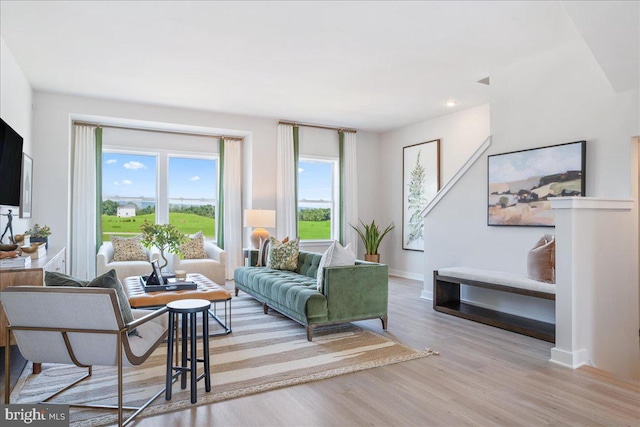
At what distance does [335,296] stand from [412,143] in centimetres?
460

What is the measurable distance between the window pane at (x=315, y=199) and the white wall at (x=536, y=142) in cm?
275

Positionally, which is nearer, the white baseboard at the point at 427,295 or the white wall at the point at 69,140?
the white baseboard at the point at 427,295

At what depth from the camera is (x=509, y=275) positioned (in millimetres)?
4379

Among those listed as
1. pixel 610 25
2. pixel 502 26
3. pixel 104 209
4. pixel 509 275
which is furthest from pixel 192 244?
pixel 610 25

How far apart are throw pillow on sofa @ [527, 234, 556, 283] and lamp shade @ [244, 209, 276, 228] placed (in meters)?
3.84

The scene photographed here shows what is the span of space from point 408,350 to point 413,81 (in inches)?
134

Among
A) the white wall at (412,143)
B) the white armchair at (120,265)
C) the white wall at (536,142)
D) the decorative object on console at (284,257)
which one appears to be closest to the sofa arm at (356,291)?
the decorative object on console at (284,257)

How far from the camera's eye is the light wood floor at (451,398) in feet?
7.54

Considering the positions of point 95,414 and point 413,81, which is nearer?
point 95,414

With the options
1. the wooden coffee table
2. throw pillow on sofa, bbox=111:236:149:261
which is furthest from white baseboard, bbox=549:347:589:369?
throw pillow on sofa, bbox=111:236:149:261

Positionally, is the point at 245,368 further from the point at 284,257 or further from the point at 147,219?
the point at 147,219

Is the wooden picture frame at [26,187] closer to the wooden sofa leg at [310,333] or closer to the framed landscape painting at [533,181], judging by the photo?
the wooden sofa leg at [310,333]

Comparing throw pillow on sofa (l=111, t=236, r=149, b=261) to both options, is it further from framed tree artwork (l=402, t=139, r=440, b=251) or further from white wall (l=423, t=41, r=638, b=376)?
framed tree artwork (l=402, t=139, r=440, b=251)

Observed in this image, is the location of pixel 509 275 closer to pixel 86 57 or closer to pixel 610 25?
pixel 610 25
